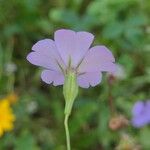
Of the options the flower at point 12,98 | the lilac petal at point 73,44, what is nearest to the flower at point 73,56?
the lilac petal at point 73,44

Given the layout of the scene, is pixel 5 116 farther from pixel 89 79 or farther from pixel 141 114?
pixel 89 79

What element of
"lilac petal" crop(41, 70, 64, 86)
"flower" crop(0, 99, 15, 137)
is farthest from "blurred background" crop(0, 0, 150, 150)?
"lilac petal" crop(41, 70, 64, 86)

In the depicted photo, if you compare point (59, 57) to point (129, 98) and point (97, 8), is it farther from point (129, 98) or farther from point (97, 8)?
point (97, 8)

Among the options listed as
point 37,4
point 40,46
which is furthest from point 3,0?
point 40,46

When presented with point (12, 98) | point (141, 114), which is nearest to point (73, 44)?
point (141, 114)

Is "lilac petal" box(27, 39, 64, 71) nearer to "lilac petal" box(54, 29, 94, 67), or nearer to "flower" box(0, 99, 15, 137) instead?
"lilac petal" box(54, 29, 94, 67)

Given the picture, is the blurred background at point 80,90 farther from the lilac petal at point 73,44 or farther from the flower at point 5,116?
the lilac petal at point 73,44
